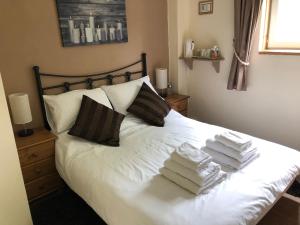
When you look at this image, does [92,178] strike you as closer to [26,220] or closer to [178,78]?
[26,220]

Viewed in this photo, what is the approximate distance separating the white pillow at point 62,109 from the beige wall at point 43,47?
0.57ft

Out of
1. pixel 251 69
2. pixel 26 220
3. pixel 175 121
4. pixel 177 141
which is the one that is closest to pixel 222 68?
pixel 251 69

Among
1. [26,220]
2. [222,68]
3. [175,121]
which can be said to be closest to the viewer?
[26,220]

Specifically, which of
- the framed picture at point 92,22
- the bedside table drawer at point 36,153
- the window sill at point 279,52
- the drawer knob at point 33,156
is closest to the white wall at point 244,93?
the window sill at point 279,52

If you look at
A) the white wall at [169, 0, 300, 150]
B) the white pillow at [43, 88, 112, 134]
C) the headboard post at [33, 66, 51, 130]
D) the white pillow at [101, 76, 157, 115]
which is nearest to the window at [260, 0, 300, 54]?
the white wall at [169, 0, 300, 150]

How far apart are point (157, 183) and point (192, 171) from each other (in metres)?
0.25

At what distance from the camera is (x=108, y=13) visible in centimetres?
275

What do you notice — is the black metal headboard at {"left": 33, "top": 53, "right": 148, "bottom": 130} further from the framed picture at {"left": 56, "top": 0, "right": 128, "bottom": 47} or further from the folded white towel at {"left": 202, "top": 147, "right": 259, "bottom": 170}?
the folded white towel at {"left": 202, "top": 147, "right": 259, "bottom": 170}

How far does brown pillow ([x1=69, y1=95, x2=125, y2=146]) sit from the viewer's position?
2252 millimetres

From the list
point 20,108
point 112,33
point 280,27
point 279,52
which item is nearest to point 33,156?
point 20,108

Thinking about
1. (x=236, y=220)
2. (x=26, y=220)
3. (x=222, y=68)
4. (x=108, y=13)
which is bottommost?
(x=26, y=220)

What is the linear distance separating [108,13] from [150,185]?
1.97 meters

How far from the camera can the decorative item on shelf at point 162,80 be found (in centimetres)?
326

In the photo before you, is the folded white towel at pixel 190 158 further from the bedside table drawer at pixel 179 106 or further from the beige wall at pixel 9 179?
the bedside table drawer at pixel 179 106
